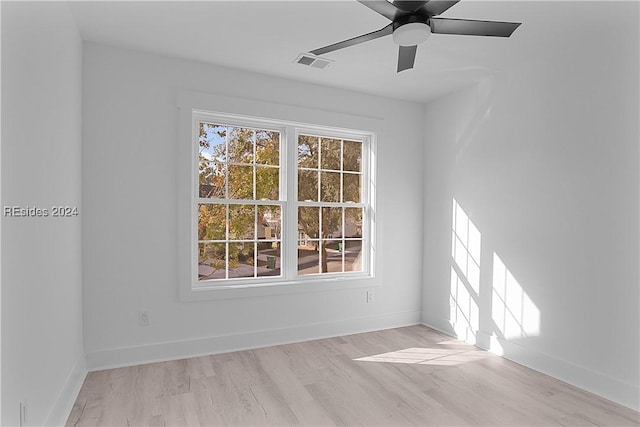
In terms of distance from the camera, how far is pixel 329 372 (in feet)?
10.2

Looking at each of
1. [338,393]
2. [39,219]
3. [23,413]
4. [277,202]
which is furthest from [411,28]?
[23,413]

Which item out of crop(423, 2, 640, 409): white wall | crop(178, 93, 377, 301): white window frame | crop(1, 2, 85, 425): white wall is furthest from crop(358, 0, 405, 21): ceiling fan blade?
crop(178, 93, 377, 301): white window frame

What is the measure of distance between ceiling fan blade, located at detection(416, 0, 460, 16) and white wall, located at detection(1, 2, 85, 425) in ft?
5.99

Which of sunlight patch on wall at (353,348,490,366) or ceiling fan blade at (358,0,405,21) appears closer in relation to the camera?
ceiling fan blade at (358,0,405,21)

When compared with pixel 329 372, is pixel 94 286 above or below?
above

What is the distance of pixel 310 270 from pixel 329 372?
121 centimetres

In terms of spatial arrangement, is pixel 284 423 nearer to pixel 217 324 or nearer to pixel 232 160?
pixel 217 324

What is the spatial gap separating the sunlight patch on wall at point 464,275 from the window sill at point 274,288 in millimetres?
876

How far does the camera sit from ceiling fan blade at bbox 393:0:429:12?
71.1 inches

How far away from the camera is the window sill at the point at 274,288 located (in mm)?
3469

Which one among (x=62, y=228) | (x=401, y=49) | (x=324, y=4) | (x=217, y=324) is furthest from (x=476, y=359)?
(x=62, y=228)

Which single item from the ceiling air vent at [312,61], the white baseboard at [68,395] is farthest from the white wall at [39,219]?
the ceiling air vent at [312,61]

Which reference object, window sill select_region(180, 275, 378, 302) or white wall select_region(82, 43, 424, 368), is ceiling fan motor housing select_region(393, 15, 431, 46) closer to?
white wall select_region(82, 43, 424, 368)

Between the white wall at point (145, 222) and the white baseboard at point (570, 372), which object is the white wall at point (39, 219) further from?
the white baseboard at point (570, 372)
